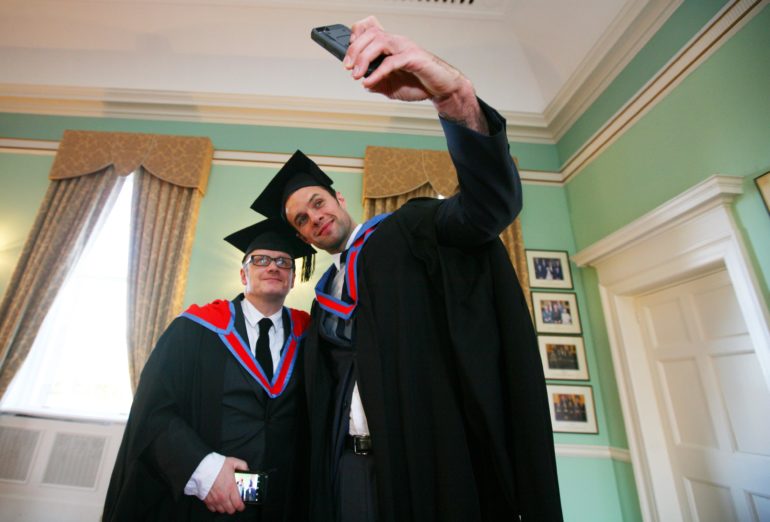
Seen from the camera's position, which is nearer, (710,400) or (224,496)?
(224,496)

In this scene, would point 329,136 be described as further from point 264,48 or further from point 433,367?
point 433,367

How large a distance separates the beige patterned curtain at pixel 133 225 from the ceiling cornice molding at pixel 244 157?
0.68 feet

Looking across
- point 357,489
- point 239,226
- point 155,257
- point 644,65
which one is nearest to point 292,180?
point 357,489

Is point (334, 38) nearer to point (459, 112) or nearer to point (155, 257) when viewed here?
point (459, 112)

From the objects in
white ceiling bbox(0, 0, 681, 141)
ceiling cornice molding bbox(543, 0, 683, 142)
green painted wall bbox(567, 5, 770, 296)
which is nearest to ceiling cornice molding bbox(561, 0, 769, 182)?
green painted wall bbox(567, 5, 770, 296)

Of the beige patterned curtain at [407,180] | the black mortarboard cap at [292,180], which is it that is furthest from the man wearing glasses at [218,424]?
the beige patterned curtain at [407,180]

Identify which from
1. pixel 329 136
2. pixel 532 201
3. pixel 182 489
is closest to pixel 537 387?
pixel 182 489

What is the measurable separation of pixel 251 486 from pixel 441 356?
101 centimetres

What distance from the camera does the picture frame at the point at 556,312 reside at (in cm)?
340

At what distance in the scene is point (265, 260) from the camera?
206 cm

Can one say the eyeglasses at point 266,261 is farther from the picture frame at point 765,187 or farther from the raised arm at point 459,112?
the picture frame at point 765,187

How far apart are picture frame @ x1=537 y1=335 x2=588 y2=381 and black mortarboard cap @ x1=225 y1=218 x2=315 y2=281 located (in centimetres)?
236

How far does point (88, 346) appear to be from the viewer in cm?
334

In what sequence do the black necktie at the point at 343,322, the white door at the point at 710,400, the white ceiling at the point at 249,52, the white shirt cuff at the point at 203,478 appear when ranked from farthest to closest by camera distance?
the white ceiling at the point at 249,52 < the white door at the point at 710,400 < the white shirt cuff at the point at 203,478 < the black necktie at the point at 343,322
